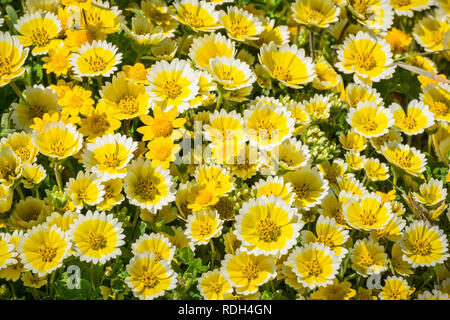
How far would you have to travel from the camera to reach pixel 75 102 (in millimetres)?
2781

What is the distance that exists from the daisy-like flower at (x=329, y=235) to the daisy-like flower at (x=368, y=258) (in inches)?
2.9

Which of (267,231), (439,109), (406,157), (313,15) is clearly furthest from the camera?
(313,15)

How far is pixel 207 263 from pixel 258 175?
53cm

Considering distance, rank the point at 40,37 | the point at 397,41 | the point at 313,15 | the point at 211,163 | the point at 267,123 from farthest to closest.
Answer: the point at 397,41 → the point at 313,15 → the point at 40,37 → the point at 267,123 → the point at 211,163

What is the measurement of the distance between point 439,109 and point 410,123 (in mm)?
234

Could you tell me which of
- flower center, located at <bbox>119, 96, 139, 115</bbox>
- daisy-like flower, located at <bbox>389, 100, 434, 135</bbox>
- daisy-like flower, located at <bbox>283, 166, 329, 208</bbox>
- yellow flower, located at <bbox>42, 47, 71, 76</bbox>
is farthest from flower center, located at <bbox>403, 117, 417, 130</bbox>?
yellow flower, located at <bbox>42, 47, 71, 76</bbox>

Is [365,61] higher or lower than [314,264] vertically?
higher

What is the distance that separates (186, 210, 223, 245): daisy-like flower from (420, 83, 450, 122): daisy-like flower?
1.46 m

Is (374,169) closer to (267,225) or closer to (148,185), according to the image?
(267,225)

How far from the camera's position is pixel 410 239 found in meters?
2.63

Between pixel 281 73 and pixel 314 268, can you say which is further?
pixel 281 73

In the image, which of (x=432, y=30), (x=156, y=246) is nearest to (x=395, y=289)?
(x=156, y=246)
